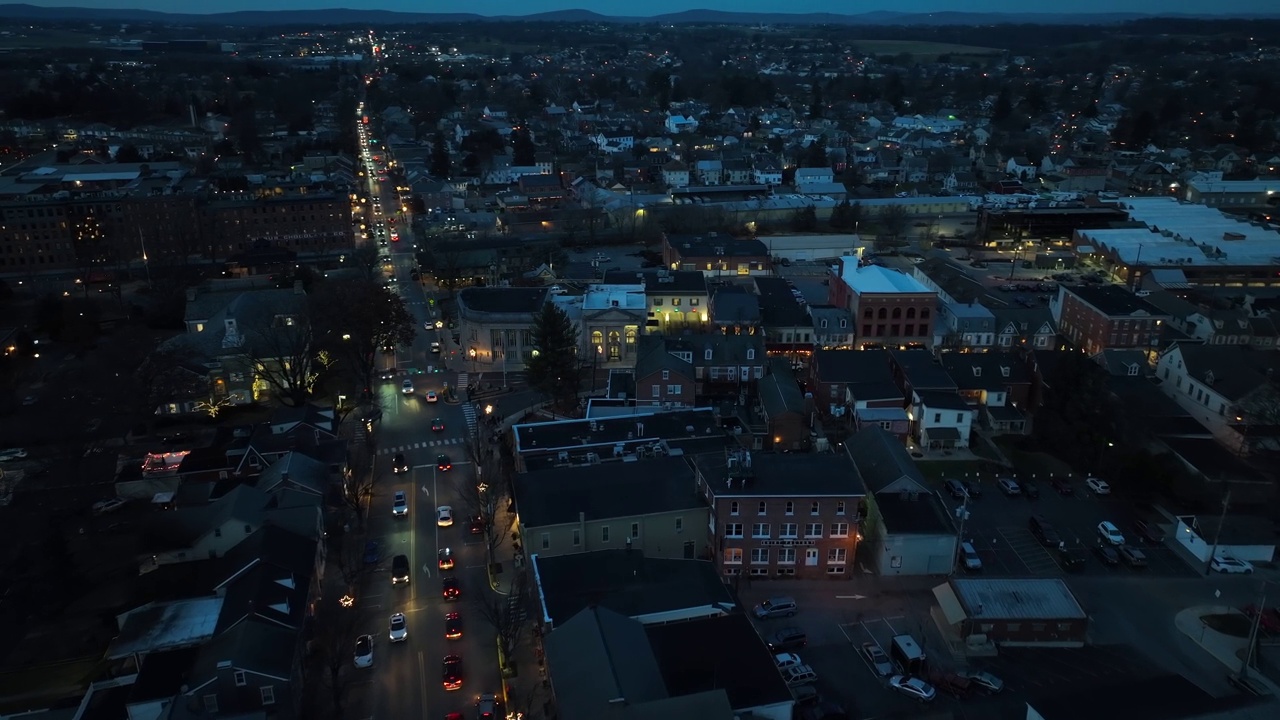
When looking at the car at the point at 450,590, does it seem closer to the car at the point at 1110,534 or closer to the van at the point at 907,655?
the van at the point at 907,655

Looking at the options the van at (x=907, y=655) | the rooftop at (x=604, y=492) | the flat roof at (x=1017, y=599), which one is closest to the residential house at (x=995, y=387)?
the flat roof at (x=1017, y=599)

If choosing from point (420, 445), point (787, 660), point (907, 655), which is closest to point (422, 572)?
point (420, 445)

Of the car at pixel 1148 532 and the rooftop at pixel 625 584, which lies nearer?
the rooftop at pixel 625 584

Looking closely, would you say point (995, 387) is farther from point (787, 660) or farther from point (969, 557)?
point (787, 660)

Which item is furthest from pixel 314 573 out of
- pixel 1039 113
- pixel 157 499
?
pixel 1039 113

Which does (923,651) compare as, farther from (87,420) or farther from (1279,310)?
(1279,310)

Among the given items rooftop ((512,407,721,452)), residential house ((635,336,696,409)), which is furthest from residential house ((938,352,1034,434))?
rooftop ((512,407,721,452))
